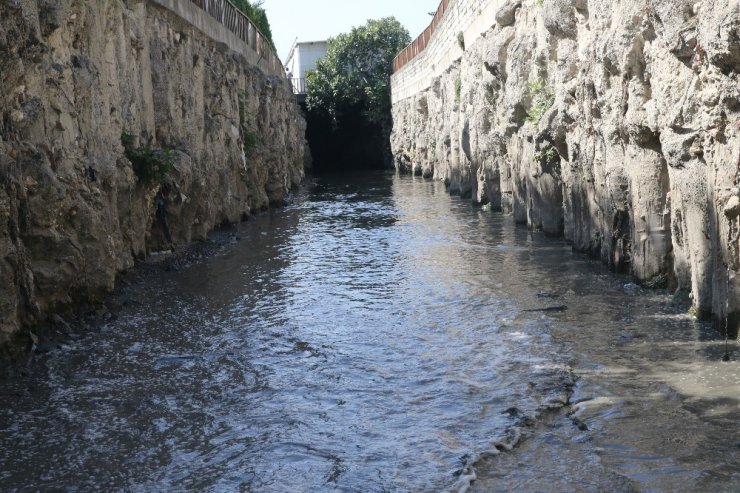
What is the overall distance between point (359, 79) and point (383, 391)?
50306 millimetres

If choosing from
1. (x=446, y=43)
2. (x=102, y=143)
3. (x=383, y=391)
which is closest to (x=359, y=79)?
(x=446, y=43)

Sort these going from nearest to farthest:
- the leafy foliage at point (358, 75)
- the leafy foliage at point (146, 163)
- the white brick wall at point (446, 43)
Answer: the leafy foliage at point (146, 163) < the white brick wall at point (446, 43) < the leafy foliage at point (358, 75)

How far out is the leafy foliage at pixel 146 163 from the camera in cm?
1516

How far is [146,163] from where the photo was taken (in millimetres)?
15305

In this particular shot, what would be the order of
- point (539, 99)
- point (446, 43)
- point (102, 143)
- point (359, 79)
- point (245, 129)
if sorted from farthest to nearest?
1. point (359, 79)
2. point (446, 43)
3. point (245, 129)
4. point (539, 99)
5. point (102, 143)

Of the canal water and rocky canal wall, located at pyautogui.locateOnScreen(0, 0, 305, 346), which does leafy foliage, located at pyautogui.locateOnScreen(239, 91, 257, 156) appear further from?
the canal water

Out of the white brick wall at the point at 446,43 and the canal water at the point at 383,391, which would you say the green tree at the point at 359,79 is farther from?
the canal water at the point at 383,391

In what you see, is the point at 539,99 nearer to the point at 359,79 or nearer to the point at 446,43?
the point at 446,43

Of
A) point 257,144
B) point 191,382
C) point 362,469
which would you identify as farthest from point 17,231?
point 257,144

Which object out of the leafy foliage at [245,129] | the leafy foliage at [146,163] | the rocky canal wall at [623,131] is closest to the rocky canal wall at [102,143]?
the leafy foliage at [146,163]

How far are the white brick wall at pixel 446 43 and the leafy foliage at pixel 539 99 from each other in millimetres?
4193

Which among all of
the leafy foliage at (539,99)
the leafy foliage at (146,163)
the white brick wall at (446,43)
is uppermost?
the white brick wall at (446,43)

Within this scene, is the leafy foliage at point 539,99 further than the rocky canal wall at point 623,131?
Yes

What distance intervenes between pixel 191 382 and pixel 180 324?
107 inches
